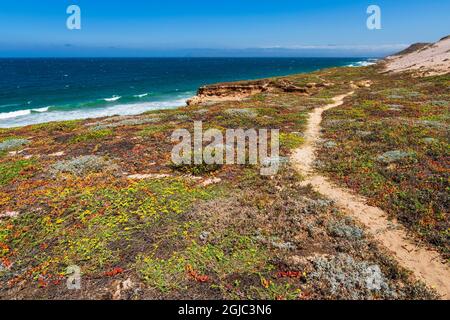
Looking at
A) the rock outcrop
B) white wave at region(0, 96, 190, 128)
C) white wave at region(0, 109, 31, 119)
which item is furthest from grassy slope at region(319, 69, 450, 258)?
white wave at region(0, 109, 31, 119)

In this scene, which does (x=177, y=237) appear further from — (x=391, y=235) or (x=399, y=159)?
(x=399, y=159)

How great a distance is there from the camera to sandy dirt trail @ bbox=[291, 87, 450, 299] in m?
9.09

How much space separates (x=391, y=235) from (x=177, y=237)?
7776 mm

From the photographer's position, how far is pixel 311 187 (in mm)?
14891

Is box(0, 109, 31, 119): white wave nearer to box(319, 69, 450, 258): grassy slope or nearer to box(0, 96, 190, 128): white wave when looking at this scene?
box(0, 96, 190, 128): white wave

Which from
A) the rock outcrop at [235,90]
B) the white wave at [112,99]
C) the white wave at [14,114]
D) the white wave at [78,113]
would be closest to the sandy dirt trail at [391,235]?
the rock outcrop at [235,90]

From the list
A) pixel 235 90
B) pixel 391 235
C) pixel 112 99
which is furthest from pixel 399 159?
pixel 112 99

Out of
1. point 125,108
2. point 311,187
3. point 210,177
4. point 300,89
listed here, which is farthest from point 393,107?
point 125,108

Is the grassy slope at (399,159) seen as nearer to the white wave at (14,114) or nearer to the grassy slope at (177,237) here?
the grassy slope at (177,237)

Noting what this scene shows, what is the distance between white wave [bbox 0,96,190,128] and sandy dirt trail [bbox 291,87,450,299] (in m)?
49.5

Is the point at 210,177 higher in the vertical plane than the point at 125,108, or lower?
lower

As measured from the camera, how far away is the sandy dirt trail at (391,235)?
9.09 meters
